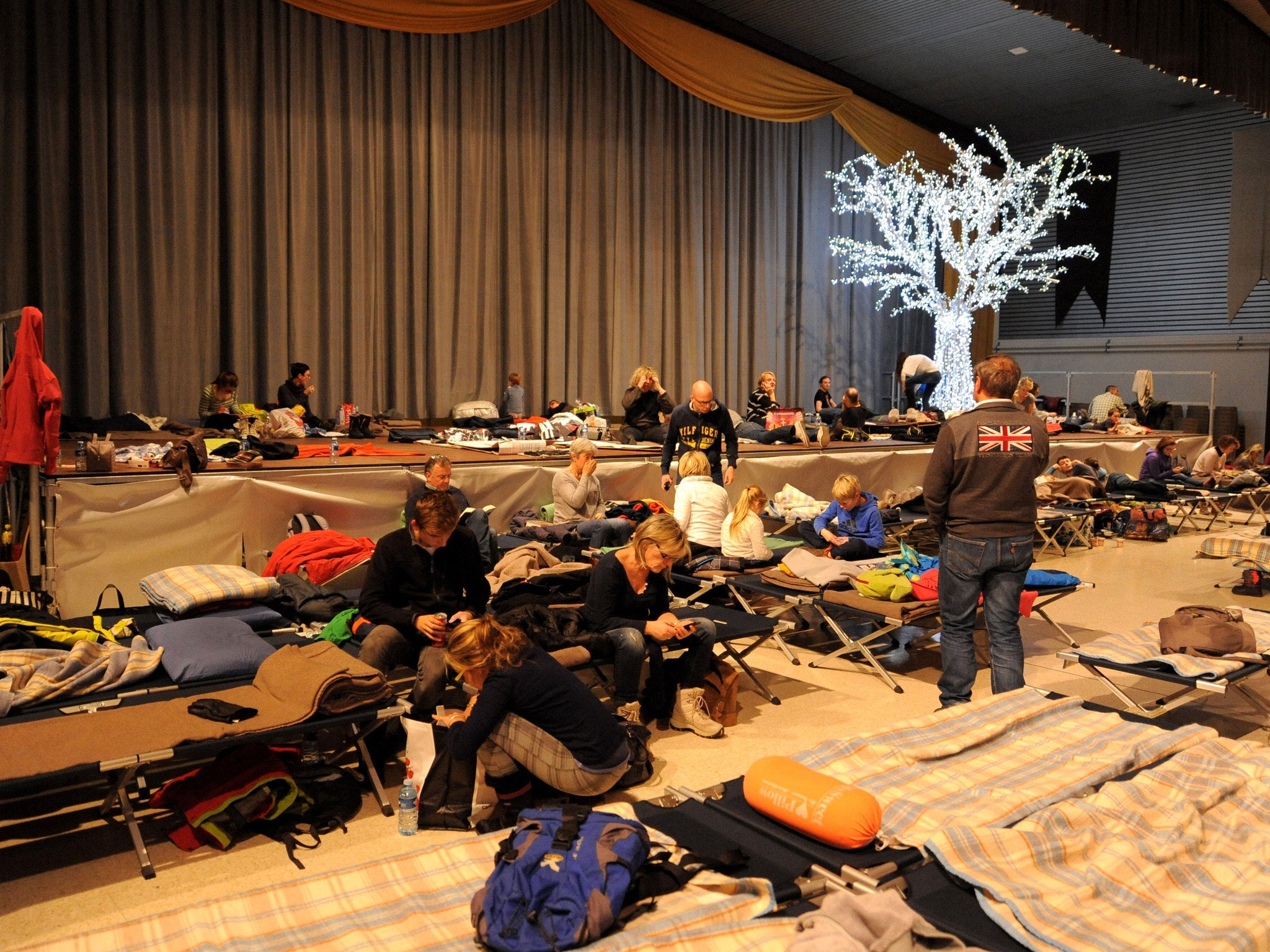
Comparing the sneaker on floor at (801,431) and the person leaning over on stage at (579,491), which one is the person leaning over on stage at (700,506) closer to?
the person leaning over on stage at (579,491)

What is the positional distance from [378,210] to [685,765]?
9.70 m

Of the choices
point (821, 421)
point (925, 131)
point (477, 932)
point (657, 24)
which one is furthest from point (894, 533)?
point (925, 131)

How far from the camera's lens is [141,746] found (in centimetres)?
305

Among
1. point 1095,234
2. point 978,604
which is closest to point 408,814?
point 978,604

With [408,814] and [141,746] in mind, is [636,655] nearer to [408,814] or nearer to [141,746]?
[408,814]

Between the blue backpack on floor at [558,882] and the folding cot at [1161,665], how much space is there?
262 centimetres

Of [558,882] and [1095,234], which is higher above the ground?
[1095,234]

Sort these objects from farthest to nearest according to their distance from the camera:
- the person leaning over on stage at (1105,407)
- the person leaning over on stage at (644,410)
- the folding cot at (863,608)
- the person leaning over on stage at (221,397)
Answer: the person leaning over on stage at (1105,407) < the person leaning over on stage at (221,397) < the person leaning over on stage at (644,410) < the folding cot at (863,608)

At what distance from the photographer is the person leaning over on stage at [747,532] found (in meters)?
5.99

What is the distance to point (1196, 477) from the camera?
11773 mm

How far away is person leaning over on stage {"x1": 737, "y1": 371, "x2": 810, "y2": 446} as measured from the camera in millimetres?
10078

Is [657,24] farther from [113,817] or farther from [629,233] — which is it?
[113,817]

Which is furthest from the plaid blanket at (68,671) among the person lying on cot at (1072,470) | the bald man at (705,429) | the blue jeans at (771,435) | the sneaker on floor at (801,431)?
the person lying on cot at (1072,470)

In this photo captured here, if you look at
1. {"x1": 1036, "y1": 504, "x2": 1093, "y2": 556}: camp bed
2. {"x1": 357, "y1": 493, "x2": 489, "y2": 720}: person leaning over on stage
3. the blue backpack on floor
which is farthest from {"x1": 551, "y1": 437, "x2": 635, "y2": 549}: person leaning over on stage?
the blue backpack on floor
